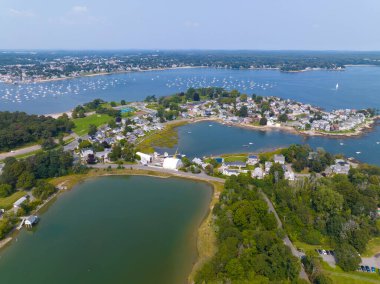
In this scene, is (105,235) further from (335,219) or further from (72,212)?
(335,219)

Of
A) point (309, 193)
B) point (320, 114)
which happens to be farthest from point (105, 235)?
point (320, 114)

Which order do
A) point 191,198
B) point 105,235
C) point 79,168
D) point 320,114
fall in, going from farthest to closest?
1. point 320,114
2. point 79,168
3. point 191,198
4. point 105,235

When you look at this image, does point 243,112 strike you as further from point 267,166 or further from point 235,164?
point 267,166

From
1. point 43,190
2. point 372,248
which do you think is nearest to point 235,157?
point 372,248

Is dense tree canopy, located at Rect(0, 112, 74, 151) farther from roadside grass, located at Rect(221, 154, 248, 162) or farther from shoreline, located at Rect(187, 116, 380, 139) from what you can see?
roadside grass, located at Rect(221, 154, 248, 162)

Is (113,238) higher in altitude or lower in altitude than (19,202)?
lower

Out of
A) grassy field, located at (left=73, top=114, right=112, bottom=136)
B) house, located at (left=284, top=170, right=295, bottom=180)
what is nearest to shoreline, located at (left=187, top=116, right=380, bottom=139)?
grassy field, located at (left=73, top=114, right=112, bottom=136)

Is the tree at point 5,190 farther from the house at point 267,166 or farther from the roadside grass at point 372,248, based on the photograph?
the roadside grass at point 372,248
